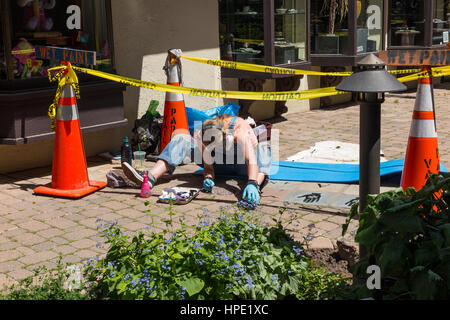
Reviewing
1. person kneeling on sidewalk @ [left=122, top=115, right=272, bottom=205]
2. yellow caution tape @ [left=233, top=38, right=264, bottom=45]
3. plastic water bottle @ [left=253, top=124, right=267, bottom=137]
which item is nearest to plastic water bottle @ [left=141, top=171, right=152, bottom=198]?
person kneeling on sidewalk @ [left=122, top=115, right=272, bottom=205]

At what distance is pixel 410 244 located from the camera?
306cm

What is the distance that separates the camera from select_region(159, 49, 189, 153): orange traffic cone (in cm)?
796

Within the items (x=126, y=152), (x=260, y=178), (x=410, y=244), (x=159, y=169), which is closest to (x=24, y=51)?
(x=126, y=152)

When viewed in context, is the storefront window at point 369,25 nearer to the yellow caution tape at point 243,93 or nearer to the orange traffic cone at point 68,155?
the yellow caution tape at point 243,93

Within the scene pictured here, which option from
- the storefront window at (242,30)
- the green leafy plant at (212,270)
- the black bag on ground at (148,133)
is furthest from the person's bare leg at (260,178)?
the storefront window at (242,30)

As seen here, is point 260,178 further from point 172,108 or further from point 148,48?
point 148,48

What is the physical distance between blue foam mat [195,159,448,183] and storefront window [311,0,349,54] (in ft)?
16.3

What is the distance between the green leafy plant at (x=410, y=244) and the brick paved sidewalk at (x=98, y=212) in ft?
2.95

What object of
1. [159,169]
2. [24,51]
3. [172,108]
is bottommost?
[159,169]

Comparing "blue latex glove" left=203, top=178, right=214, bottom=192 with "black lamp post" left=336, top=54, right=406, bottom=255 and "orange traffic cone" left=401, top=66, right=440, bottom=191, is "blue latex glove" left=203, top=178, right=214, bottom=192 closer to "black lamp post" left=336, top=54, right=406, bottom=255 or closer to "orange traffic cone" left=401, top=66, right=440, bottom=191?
"orange traffic cone" left=401, top=66, right=440, bottom=191

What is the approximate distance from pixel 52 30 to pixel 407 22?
9.19 meters

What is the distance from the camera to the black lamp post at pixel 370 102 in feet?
11.7

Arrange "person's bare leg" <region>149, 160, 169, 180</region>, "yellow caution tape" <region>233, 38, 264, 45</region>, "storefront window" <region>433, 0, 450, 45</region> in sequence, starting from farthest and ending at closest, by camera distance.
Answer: "storefront window" <region>433, 0, 450, 45</region> < "yellow caution tape" <region>233, 38, 264, 45</region> < "person's bare leg" <region>149, 160, 169, 180</region>
